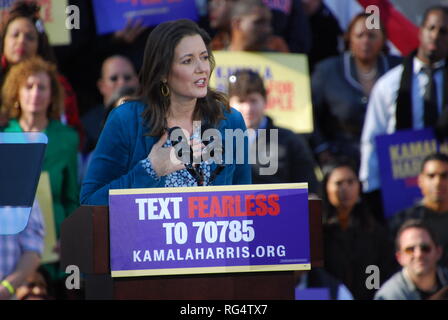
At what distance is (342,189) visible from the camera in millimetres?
6398

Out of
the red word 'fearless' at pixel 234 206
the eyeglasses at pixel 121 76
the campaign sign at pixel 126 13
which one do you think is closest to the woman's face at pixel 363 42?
the campaign sign at pixel 126 13

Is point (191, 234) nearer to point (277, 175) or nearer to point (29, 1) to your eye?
point (277, 175)

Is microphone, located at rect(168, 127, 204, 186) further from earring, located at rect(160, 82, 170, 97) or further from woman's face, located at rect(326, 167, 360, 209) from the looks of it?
woman's face, located at rect(326, 167, 360, 209)

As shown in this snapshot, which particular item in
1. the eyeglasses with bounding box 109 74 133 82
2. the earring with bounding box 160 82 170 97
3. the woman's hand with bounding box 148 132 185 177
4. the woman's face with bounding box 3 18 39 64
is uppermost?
the woman's face with bounding box 3 18 39 64

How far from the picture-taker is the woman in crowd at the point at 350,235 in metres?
6.21

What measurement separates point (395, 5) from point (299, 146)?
68.6 inches

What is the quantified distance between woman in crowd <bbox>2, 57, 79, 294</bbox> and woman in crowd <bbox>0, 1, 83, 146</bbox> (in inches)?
3.6

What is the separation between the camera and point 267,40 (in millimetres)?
6684

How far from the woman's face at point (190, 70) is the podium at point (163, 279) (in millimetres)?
590

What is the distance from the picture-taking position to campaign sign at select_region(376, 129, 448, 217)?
21.6 feet

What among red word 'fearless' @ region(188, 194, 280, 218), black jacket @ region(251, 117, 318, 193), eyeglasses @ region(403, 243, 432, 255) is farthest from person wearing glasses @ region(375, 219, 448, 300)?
red word 'fearless' @ region(188, 194, 280, 218)

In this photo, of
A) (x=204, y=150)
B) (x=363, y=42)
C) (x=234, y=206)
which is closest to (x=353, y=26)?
(x=363, y=42)

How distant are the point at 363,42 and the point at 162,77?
10.5ft

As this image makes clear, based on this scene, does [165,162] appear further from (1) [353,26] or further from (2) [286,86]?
(1) [353,26]
